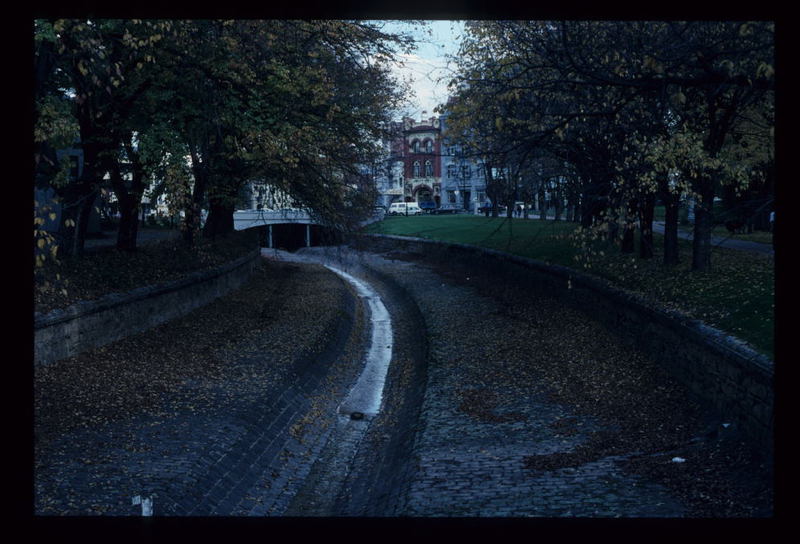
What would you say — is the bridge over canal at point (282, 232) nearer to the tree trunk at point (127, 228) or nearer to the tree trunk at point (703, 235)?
the tree trunk at point (127, 228)

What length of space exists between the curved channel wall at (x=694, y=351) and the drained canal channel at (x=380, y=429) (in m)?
0.27

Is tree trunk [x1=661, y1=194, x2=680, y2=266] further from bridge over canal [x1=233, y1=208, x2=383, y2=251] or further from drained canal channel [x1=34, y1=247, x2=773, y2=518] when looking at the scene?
bridge over canal [x1=233, y1=208, x2=383, y2=251]

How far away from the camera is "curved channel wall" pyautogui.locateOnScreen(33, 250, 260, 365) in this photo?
12.1 metres

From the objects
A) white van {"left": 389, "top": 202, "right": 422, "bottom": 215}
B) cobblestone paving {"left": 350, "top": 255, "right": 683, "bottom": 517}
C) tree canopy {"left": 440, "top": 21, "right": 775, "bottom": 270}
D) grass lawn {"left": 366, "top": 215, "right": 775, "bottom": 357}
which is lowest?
cobblestone paving {"left": 350, "top": 255, "right": 683, "bottom": 517}

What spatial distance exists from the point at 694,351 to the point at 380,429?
→ 564 cm

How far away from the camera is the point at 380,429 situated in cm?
1331

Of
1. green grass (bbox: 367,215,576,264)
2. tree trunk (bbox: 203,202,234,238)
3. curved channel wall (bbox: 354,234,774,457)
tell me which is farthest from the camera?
tree trunk (bbox: 203,202,234,238)

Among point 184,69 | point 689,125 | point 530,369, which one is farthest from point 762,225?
point 184,69

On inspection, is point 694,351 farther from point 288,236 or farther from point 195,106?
point 288,236

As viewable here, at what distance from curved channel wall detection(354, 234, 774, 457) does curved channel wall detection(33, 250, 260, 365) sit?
9.17m

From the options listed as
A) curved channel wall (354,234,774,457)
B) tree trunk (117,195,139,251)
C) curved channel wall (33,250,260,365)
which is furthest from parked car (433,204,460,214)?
tree trunk (117,195,139,251)

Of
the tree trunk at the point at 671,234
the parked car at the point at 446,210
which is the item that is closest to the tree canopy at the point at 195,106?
the tree trunk at the point at 671,234

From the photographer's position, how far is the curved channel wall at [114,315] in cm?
1209

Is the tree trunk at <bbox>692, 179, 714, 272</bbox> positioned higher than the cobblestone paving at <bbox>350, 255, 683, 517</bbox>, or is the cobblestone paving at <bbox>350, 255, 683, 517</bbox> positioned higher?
the tree trunk at <bbox>692, 179, 714, 272</bbox>
